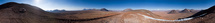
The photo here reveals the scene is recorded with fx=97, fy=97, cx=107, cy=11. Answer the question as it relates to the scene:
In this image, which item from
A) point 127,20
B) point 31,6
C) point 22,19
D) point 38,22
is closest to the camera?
point 22,19

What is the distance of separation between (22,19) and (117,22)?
1017 centimetres

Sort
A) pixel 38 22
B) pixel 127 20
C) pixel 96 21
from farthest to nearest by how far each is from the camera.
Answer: pixel 127 20 → pixel 96 21 → pixel 38 22

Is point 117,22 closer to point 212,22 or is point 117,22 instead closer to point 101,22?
point 101,22

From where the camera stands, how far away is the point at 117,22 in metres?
13.2

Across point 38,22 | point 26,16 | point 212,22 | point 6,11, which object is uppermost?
point 6,11

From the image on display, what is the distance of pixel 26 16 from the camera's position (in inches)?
358

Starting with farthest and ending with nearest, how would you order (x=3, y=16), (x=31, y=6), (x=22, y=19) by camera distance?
(x=31, y=6) < (x=22, y=19) < (x=3, y=16)

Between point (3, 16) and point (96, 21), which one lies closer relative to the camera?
point (3, 16)

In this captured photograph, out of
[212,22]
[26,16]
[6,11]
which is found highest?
[6,11]

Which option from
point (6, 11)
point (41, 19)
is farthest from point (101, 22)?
point (6, 11)

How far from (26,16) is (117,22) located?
994 cm

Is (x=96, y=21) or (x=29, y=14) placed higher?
(x=29, y=14)

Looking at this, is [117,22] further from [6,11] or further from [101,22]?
[6,11]

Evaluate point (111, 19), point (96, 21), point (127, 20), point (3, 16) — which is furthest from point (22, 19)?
point (127, 20)
